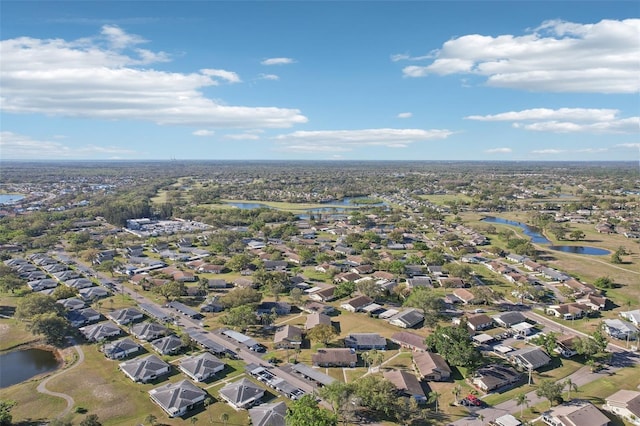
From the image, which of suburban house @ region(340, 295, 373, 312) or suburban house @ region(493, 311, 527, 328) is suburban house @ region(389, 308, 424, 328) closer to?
suburban house @ region(340, 295, 373, 312)

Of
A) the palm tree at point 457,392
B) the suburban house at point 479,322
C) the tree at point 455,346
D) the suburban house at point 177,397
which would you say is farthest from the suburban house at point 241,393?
the suburban house at point 479,322

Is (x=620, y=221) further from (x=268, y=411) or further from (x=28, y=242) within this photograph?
(x=28, y=242)

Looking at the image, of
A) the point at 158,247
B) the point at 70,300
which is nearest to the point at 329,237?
the point at 158,247

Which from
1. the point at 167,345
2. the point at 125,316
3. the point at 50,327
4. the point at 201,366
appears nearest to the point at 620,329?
the point at 201,366

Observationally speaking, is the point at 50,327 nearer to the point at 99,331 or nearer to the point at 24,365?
the point at 24,365

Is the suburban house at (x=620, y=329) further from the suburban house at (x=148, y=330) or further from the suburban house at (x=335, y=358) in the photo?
the suburban house at (x=148, y=330)

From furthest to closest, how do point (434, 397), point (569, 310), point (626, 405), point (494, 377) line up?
point (569, 310) < point (494, 377) < point (434, 397) < point (626, 405)
